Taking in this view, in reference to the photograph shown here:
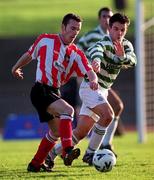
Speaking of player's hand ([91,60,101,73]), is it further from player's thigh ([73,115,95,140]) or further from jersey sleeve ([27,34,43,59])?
player's thigh ([73,115,95,140])

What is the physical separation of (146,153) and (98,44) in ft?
11.2

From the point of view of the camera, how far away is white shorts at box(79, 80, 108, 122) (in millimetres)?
9867

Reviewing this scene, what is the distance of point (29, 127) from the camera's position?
20781 millimetres

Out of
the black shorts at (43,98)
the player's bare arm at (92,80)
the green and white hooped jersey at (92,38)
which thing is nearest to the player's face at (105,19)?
the green and white hooped jersey at (92,38)

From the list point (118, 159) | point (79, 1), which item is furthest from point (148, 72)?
point (79, 1)

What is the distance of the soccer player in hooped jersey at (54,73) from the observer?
30.2ft

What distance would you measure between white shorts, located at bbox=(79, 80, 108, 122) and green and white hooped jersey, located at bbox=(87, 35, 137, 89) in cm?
18

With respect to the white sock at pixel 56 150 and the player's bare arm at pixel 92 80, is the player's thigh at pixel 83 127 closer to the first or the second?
the white sock at pixel 56 150

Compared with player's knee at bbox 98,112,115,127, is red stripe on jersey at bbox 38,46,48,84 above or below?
above

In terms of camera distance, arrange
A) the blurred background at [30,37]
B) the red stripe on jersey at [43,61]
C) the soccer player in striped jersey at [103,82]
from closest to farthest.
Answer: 1. the red stripe on jersey at [43,61]
2. the soccer player in striped jersey at [103,82]
3. the blurred background at [30,37]

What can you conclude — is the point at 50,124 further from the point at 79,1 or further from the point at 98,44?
the point at 79,1

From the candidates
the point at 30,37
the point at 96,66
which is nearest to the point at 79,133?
the point at 96,66

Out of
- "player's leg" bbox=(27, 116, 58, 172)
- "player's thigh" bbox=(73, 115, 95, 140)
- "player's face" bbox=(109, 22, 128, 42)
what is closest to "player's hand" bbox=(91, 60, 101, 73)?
"player's face" bbox=(109, 22, 128, 42)

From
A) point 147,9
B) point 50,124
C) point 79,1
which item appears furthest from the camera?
point 79,1
